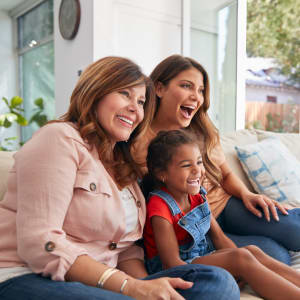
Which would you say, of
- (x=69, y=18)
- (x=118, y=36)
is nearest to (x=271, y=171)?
(x=118, y=36)

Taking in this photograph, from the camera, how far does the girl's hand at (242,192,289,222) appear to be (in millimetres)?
1594

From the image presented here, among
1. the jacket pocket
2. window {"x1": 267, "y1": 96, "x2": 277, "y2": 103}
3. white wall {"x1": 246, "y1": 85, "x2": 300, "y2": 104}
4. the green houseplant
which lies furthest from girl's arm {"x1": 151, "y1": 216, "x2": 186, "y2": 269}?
window {"x1": 267, "y1": 96, "x2": 277, "y2": 103}

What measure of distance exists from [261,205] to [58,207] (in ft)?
3.23

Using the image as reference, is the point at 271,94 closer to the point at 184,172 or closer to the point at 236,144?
the point at 236,144

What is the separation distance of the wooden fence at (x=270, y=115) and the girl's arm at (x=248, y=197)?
18.4ft

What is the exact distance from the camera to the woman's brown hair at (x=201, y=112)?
168cm

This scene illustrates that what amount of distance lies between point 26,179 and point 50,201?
79 mm

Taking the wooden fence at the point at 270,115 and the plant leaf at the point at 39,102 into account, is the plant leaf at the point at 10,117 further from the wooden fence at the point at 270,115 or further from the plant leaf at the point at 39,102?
the wooden fence at the point at 270,115

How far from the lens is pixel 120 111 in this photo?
3.82 feet

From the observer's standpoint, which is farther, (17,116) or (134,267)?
(17,116)

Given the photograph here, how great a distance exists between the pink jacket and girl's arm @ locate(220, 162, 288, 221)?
720mm

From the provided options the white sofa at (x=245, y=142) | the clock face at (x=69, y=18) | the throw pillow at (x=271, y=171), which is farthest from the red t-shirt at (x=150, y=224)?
the clock face at (x=69, y=18)

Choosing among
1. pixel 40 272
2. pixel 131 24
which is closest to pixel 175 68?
pixel 40 272

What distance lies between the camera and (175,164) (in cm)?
137
